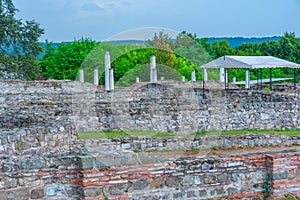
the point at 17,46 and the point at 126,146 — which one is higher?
the point at 17,46

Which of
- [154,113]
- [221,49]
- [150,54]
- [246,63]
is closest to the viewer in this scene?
[154,113]

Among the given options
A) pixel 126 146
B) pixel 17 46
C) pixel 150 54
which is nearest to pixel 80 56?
pixel 17 46

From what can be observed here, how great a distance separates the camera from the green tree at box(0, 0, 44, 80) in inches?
1372

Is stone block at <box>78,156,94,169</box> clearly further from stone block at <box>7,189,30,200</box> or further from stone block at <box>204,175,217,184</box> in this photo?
stone block at <box>204,175,217,184</box>

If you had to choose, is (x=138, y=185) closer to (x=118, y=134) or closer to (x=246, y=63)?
(x=118, y=134)

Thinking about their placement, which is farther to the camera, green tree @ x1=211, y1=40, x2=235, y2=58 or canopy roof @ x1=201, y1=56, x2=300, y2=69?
green tree @ x1=211, y1=40, x2=235, y2=58

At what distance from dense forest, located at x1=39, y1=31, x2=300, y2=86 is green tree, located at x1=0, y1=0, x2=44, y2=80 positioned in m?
4.70

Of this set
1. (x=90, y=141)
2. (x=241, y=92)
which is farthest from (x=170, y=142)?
(x=241, y=92)

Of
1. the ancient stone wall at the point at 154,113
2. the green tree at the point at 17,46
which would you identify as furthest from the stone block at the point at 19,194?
the green tree at the point at 17,46

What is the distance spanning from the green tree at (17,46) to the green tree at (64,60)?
7.82 metres

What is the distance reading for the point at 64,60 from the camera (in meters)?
47.0

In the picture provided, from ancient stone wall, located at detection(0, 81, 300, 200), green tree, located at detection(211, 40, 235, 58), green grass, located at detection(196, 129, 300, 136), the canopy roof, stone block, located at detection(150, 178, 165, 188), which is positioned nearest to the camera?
ancient stone wall, located at detection(0, 81, 300, 200)

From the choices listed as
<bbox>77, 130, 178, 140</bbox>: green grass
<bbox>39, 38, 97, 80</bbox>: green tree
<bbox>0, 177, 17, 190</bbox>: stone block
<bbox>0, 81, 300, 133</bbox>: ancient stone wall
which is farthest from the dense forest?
<bbox>0, 177, 17, 190</bbox>: stone block

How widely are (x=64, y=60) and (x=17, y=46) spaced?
9718mm
